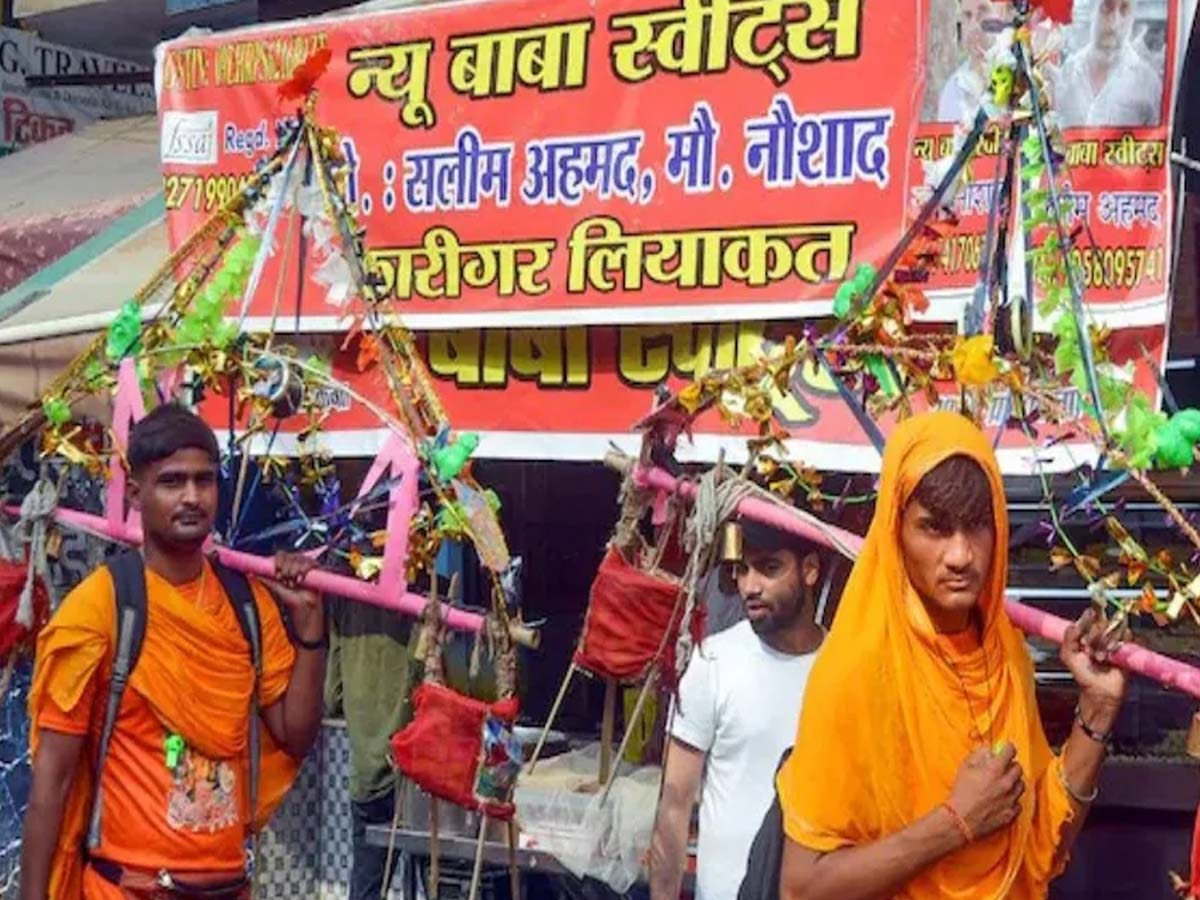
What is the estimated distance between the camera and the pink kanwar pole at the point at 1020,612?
9.59 feet

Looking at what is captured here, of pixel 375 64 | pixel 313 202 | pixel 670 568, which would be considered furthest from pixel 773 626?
pixel 375 64

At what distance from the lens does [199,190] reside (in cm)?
635

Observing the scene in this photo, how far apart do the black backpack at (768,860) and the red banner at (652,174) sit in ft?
5.06

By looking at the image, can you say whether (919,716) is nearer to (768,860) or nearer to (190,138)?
(768,860)

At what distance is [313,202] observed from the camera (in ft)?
16.0

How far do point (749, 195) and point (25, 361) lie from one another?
2.94 metres

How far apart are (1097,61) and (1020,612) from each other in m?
1.80

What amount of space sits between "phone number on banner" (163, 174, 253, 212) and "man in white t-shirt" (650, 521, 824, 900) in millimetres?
2862

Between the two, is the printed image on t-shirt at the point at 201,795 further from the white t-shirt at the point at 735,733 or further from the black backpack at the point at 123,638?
the white t-shirt at the point at 735,733

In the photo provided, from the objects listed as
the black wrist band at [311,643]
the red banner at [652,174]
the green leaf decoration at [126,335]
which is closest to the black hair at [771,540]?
the red banner at [652,174]

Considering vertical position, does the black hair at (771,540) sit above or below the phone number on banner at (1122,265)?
below

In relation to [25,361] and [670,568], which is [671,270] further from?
[25,361]

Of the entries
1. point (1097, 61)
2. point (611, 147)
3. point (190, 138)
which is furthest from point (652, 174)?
point (190, 138)

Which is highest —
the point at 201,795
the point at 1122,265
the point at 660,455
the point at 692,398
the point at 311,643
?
the point at 1122,265
